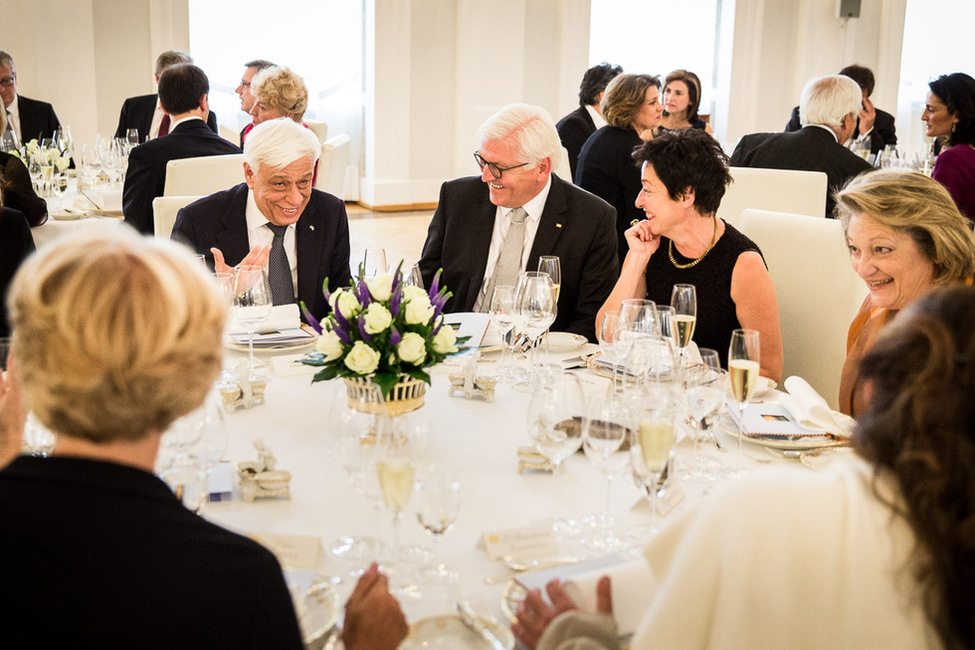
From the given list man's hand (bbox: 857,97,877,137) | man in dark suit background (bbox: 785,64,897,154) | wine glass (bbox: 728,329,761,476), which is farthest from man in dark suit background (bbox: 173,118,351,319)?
man's hand (bbox: 857,97,877,137)

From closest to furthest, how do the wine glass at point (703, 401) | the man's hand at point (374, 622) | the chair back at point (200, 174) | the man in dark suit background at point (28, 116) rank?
the man's hand at point (374, 622)
the wine glass at point (703, 401)
the chair back at point (200, 174)
the man in dark suit background at point (28, 116)

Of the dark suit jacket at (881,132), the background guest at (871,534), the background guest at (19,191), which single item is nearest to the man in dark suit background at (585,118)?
the dark suit jacket at (881,132)

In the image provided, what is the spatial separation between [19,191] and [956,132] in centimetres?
477

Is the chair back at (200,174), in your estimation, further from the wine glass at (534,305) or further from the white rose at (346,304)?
the white rose at (346,304)

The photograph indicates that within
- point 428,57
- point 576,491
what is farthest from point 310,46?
point 576,491

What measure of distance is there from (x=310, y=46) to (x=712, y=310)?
761 cm

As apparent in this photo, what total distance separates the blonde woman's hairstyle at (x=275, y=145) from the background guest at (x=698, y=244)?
1.11 m

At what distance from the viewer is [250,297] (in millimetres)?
2213

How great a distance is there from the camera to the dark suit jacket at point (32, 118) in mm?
7090

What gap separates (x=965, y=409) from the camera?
879 mm

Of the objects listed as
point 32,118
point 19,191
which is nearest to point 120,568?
point 19,191

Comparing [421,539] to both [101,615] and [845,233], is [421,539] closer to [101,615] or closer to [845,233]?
[101,615]

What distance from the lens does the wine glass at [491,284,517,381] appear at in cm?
225

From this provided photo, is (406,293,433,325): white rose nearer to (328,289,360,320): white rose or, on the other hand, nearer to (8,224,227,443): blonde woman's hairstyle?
(328,289,360,320): white rose
